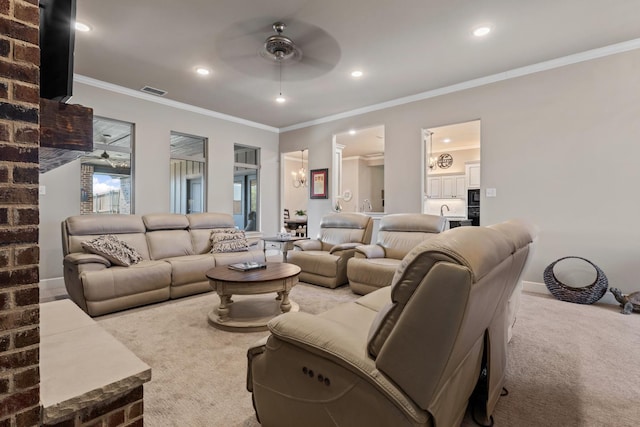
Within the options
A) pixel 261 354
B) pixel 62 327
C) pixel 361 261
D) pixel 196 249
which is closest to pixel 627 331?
pixel 361 261

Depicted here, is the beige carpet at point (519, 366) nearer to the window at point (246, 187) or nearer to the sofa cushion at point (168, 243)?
the sofa cushion at point (168, 243)

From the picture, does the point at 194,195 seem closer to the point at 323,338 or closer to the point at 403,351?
the point at 323,338

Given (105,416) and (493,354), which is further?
(493,354)

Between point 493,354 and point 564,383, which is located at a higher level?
point 493,354

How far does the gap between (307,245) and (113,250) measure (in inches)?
97.3

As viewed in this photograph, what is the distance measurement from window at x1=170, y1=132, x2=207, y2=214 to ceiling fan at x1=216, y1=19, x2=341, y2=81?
92.8 inches

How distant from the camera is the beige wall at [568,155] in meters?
3.58

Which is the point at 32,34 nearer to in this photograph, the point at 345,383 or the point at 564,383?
the point at 345,383

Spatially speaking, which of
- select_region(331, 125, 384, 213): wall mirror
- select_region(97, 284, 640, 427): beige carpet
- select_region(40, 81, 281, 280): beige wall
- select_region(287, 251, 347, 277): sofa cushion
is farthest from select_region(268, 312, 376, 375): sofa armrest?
select_region(331, 125, 384, 213): wall mirror

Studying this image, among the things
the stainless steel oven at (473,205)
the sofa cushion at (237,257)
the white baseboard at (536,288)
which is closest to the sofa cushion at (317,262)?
the sofa cushion at (237,257)

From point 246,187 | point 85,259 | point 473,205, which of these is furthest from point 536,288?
point 246,187

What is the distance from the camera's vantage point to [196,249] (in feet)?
14.7

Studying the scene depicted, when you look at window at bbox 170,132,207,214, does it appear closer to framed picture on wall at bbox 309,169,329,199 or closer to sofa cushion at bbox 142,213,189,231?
sofa cushion at bbox 142,213,189,231

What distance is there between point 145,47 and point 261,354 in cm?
381
